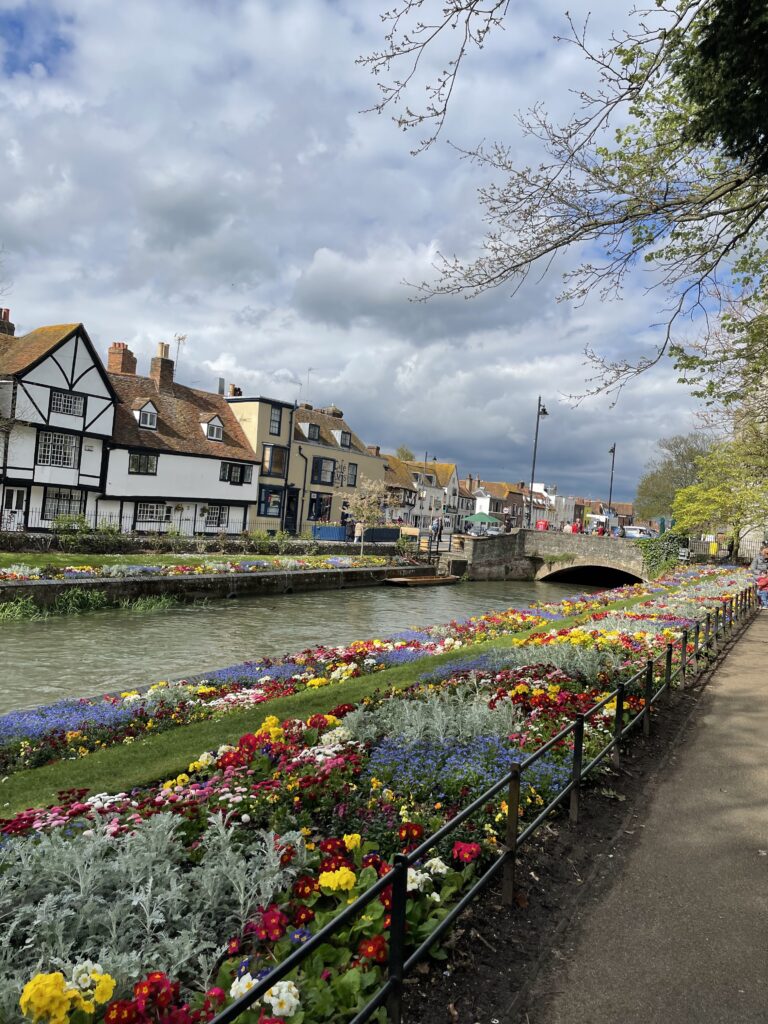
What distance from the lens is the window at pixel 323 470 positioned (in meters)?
51.2

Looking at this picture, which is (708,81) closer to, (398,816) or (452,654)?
(398,816)

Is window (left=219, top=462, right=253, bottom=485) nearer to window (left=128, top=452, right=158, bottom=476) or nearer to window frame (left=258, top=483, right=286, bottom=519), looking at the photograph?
window frame (left=258, top=483, right=286, bottom=519)

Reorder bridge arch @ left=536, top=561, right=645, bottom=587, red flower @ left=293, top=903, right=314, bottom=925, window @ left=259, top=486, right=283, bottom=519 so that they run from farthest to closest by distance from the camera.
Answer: bridge arch @ left=536, top=561, right=645, bottom=587 → window @ left=259, top=486, right=283, bottom=519 → red flower @ left=293, top=903, right=314, bottom=925

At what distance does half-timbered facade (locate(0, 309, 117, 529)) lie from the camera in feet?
99.1

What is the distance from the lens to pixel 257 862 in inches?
157

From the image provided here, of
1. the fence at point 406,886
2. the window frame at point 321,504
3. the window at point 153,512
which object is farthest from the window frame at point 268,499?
the fence at point 406,886

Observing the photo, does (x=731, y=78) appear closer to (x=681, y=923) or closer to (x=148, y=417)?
(x=681, y=923)

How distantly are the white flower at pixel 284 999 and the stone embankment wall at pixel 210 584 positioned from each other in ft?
57.6

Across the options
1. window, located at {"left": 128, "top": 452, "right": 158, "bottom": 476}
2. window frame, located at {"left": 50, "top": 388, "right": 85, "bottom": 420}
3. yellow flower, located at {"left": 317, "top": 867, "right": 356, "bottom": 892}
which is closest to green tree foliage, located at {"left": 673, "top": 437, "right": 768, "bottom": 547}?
yellow flower, located at {"left": 317, "top": 867, "right": 356, "bottom": 892}

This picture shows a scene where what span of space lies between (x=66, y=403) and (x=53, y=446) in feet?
7.06

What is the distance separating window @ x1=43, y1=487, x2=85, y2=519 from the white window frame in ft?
12.1

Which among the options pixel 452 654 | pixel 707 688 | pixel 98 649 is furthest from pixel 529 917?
pixel 98 649

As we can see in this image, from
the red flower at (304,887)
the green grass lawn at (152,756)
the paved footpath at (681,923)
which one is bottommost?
the green grass lawn at (152,756)

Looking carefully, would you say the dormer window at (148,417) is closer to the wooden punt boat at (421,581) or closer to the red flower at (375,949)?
the wooden punt boat at (421,581)
